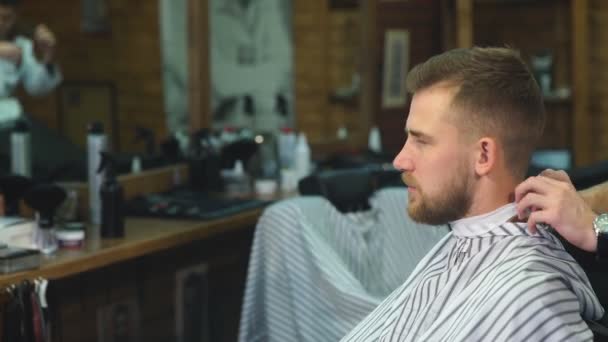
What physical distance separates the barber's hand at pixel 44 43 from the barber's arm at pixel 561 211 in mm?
2053

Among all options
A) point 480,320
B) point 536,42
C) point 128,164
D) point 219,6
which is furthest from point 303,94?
point 480,320

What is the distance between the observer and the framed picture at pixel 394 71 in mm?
4953

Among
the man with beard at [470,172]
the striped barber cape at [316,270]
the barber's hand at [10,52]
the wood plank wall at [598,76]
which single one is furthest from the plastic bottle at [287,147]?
the man with beard at [470,172]

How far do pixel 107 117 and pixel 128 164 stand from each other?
0.57 feet

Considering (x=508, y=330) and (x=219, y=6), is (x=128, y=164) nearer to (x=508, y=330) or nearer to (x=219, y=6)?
(x=219, y=6)

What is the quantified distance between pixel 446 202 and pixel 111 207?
1342mm

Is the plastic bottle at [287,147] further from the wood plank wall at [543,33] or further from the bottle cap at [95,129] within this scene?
the wood plank wall at [543,33]

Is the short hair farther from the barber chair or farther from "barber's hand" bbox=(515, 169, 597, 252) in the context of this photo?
the barber chair

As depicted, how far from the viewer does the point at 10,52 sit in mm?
2982

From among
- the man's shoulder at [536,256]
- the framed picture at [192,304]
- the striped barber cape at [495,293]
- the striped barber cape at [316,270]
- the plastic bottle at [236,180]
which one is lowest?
the framed picture at [192,304]

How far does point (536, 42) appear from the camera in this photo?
5.39 metres

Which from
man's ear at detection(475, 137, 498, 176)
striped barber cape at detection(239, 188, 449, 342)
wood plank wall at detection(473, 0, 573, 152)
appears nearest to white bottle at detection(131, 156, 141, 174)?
striped barber cape at detection(239, 188, 449, 342)

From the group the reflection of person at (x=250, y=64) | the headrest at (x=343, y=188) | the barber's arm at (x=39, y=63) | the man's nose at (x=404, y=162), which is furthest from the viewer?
the reflection of person at (x=250, y=64)

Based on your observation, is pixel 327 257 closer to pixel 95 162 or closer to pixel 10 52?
pixel 95 162
